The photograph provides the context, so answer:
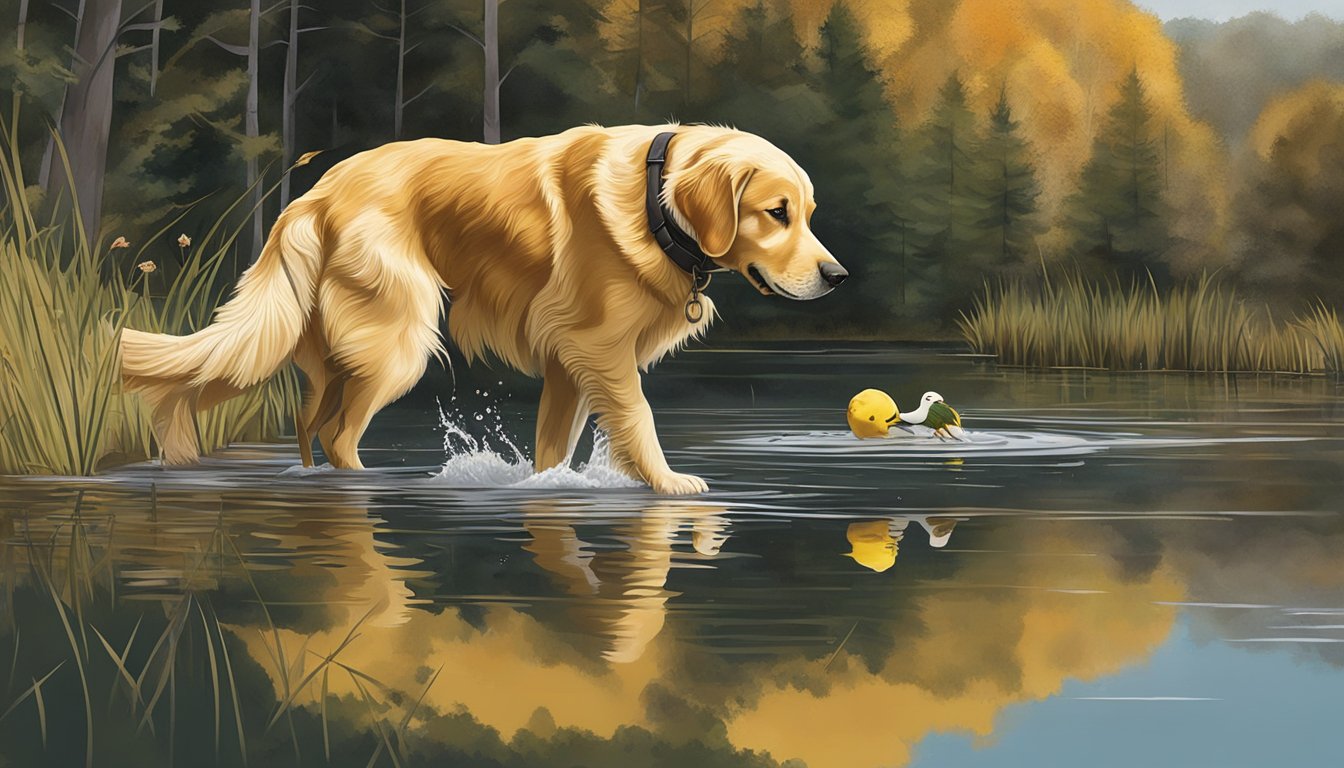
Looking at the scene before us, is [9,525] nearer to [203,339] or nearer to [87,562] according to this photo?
[87,562]

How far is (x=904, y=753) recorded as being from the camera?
353 centimetres

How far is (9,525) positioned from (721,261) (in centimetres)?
287

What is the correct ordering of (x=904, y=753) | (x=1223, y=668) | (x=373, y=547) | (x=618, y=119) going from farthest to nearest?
(x=618, y=119), (x=373, y=547), (x=1223, y=668), (x=904, y=753)

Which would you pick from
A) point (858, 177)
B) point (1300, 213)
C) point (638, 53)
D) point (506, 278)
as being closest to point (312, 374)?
point (506, 278)

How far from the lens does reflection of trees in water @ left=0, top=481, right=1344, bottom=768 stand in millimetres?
3648

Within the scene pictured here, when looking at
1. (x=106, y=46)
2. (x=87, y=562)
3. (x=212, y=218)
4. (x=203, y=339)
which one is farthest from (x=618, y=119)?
(x=87, y=562)

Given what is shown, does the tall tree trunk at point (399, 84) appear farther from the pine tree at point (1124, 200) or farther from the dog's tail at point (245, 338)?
the dog's tail at point (245, 338)

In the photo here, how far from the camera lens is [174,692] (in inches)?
150

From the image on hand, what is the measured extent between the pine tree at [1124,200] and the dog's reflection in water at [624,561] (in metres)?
37.5

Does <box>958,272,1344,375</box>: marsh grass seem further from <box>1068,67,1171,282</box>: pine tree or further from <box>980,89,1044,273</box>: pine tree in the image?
<box>1068,67,1171,282</box>: pine tree

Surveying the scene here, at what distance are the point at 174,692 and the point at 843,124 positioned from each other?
38.8m

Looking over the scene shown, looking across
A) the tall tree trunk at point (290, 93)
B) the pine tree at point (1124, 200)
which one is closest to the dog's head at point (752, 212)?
the tall tree trunk at point (290, 93)

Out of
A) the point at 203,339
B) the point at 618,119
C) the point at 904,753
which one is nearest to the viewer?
the point at 904,753

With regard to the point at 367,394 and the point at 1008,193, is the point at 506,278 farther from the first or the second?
the point at 1008,193
